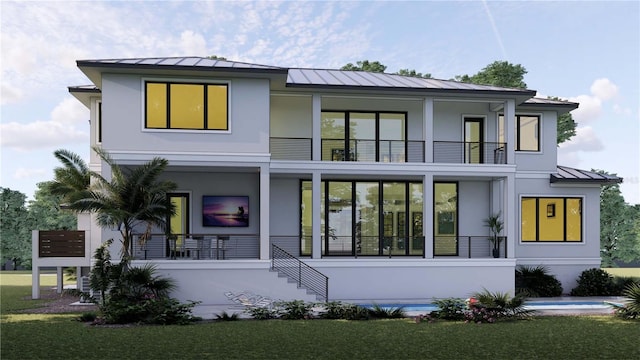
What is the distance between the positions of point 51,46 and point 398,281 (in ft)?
43.5

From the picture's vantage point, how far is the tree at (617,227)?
35.1 meters

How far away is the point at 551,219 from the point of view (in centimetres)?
2256

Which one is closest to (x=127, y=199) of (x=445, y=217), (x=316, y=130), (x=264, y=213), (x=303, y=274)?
(x=264, y=213)

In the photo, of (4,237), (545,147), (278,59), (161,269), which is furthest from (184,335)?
(4,237)

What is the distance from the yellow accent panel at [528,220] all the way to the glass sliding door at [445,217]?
2747mm

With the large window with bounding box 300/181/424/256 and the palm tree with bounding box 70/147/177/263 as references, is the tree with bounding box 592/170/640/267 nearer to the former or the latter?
the large window with bounding box 300/181/424/256

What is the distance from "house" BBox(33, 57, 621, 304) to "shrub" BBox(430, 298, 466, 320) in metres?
3.94

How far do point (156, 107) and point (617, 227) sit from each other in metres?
29.9

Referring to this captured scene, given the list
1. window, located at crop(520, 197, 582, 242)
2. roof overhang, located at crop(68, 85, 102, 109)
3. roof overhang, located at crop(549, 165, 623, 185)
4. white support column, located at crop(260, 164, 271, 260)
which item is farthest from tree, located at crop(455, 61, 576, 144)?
roof overhang, located at crop(68, 85, 102, 109)

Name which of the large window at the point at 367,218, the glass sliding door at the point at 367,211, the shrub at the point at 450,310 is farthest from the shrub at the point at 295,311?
the glass sliding door at the point at 367,211

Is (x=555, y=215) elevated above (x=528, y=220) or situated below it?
Result: above

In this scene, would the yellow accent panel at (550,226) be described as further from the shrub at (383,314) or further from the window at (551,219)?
the shrub at (383,314)

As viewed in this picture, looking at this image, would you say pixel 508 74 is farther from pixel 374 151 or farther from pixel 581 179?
pixel 374 151

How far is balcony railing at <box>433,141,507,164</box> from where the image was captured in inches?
854
